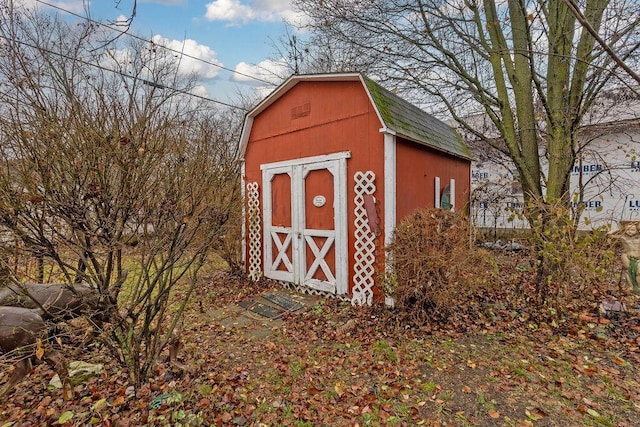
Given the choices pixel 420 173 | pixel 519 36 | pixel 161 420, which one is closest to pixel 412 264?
pixel 420 173

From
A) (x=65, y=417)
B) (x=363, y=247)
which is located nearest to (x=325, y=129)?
(x=363, y=247)

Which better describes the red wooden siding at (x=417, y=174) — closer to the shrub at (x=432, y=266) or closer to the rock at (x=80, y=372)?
the shrub at (x=432, y=266)

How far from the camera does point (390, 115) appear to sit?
4.61 metres

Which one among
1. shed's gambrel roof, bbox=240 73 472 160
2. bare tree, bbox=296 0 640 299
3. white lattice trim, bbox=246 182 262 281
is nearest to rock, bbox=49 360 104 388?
white lattice trim, bbox=246 182 262 281

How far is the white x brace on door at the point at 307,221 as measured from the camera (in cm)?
494

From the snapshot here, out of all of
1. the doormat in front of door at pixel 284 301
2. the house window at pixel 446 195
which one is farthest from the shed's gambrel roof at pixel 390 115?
the doormat in front of door at pixel 284 301

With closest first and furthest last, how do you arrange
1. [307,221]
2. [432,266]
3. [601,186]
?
[432,266]
[307,221]
[601,186]

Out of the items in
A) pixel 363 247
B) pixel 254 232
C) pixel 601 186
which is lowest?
pixel 363 247

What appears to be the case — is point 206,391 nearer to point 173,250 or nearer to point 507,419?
point 173,250

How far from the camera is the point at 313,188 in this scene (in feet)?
17.5

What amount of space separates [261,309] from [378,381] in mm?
2515

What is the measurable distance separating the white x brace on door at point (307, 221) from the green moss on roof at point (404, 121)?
2.73 ft

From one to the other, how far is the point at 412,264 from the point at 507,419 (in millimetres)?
1791

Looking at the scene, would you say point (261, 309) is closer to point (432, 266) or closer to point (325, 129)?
point (432, 266)
